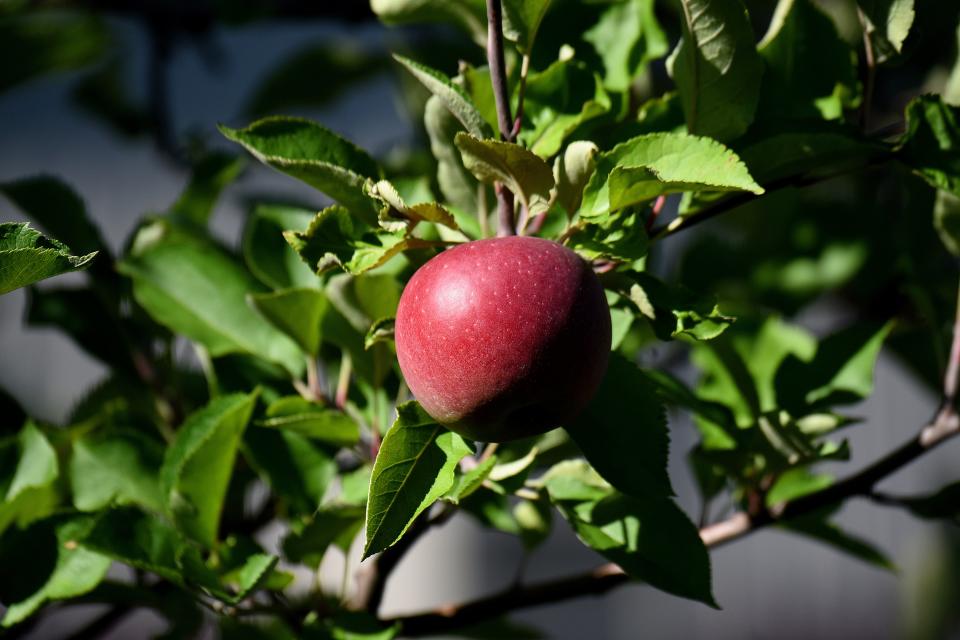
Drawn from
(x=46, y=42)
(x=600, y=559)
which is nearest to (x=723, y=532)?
(x=46, y=42)

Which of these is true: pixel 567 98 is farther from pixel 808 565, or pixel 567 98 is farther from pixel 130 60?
pixel 808 565

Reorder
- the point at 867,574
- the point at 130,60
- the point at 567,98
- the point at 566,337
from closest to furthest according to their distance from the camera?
the point at 566,337 → the point at 567,98 → the point at 130,60 → the point at 867,574

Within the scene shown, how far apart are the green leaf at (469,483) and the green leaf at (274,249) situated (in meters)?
0.21

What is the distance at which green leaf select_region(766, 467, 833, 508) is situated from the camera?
2.18ft

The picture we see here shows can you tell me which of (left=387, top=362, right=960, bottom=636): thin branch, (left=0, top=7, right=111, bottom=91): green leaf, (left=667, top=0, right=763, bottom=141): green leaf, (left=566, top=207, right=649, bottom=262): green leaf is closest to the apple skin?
(left=566, top=207, right=649, bottom=262): green leaf

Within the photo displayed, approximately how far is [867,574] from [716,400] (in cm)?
369

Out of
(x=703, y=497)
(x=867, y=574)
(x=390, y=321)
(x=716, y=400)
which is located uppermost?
(x=390, y=321)

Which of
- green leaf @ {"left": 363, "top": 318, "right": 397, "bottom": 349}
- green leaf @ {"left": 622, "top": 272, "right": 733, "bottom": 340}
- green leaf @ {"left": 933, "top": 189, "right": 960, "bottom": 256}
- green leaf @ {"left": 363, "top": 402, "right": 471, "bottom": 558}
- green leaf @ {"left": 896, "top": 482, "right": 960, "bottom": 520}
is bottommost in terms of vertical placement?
green leaf @ {"left": 896, "top": 482, "right": 960, "bottom": 520}

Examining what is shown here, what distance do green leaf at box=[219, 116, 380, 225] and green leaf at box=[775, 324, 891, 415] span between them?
1.00 ft

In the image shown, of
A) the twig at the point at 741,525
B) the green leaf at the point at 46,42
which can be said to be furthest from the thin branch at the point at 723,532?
the green leaf at the point at 46,42

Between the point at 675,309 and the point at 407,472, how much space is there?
14cm

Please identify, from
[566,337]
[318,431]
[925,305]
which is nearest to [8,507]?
[318,431]

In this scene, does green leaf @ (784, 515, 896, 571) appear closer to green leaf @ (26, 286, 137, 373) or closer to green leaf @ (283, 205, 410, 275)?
green leaf @ (283, 205, 410, 275)

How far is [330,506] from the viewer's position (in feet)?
1.84
